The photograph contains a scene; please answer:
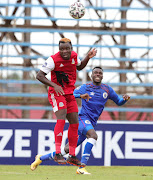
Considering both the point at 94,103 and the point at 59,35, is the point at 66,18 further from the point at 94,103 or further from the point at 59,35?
the point at 94,103

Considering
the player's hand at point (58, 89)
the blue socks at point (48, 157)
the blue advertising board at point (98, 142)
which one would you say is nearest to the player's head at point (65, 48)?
the player's hand at point (58, 89)

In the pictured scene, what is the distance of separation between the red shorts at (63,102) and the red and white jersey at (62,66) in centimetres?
8

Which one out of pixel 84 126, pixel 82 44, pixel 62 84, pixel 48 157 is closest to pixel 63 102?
pixel 62 84

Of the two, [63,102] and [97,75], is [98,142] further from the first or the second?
[63,102]

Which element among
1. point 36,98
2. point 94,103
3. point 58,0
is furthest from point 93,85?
point 58,0

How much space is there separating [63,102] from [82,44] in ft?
27.1

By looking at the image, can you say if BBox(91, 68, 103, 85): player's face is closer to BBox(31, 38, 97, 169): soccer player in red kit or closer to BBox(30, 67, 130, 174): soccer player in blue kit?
BBox(30, 67, 130, 174): soccer player in blue kit

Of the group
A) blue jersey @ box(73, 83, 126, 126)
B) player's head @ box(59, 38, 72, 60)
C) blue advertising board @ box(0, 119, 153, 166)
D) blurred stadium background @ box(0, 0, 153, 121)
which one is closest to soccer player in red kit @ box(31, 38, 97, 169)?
player's head @ box(59, 38, 72, 60)

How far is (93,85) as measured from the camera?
8711mm

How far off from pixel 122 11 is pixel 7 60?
3.81m

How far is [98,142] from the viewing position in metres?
10.4

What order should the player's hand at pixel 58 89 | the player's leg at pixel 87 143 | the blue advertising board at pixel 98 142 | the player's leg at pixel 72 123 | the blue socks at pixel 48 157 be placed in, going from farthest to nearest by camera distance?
1. the blue advertising board at pixel 98 142
2. the player's leg at pixel 87 143
3. the blue socks at pixel 48 157
4. the player's leg at pixel 72 123
5. the player's hand at pixel 58 89

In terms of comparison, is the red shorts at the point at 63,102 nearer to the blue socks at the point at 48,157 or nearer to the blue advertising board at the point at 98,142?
the blue socks at the point at 48,157

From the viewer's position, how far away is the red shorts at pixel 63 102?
6922 mm
